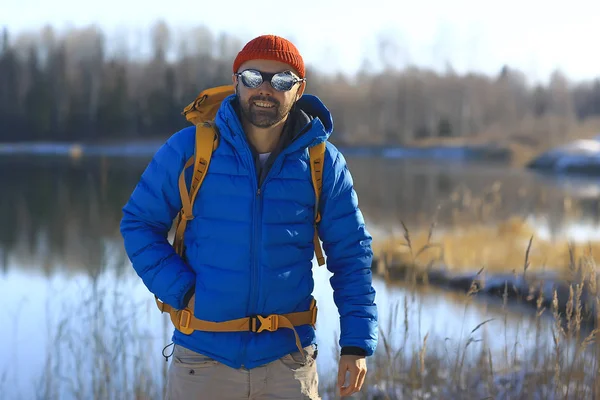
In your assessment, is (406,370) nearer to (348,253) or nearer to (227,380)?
(348,253)

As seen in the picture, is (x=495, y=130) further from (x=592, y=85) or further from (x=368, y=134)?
(x=592, y=85)

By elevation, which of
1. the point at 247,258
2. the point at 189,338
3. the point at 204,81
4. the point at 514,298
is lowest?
the point at 514,298

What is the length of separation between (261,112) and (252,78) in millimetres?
105

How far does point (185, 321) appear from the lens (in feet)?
6.64

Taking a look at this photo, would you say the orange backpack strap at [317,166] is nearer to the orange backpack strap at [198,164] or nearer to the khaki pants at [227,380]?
the orange backpack strap at [198,164]

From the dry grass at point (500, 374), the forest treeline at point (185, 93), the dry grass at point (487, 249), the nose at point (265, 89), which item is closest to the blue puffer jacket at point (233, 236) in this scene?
the nose at point (265, 89)

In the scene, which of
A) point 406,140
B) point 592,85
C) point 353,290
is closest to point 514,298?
point 353,290

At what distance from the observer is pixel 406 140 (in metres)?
35.8

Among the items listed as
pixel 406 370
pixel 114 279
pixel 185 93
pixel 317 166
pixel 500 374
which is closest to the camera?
pixel 317 166

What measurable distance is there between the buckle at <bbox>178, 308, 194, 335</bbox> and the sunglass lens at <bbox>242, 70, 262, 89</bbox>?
694 millimetres

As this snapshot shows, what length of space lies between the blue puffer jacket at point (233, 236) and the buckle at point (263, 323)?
0.08ft

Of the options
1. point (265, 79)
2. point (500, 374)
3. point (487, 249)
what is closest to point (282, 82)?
point (265, 79)

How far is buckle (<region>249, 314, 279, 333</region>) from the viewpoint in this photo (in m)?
2.01

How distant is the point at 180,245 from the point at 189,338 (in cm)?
28
